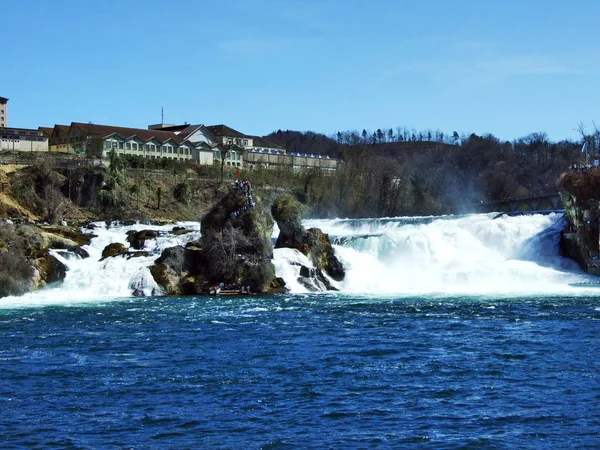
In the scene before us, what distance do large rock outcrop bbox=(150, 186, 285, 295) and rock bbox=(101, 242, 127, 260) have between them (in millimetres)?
4772

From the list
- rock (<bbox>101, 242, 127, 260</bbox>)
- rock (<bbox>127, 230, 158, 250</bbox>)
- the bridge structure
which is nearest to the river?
rock (<bbox>101, 242, 127, 260</bbox>)

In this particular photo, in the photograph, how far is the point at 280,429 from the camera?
2106 cm

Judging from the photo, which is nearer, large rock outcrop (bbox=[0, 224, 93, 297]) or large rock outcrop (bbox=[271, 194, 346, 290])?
large rock outcrop (bbox=[0, 224, 93, 297])

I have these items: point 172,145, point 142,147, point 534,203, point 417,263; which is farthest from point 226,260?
point 172,145

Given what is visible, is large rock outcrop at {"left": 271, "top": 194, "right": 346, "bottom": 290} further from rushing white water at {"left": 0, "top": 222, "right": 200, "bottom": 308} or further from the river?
rushing white water at {"left": 0, "top": 222, "right": 200, "bottom": 308}

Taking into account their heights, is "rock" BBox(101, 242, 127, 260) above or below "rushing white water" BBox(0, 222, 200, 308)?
above

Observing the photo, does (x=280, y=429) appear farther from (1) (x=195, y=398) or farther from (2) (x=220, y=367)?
(2) (x=220, y=367)

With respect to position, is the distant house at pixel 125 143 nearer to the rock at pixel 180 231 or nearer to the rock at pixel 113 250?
the rock at pixel 180 231

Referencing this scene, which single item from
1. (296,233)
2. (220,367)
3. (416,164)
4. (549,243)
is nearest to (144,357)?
(220,367)

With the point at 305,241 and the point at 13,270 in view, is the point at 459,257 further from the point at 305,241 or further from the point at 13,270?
the point at 13,270

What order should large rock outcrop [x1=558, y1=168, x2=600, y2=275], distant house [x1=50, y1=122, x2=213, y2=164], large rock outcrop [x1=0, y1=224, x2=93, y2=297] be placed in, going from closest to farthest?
large rock outcrop [x1=0, y1=224, x2=93, y2=297] → large rock outcrop [x1=558, y1=168, x2=600, y2=275] → distant house [x1=50, y1=122, x2=213, y2=164]

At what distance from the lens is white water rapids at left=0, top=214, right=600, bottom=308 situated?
49938 mm

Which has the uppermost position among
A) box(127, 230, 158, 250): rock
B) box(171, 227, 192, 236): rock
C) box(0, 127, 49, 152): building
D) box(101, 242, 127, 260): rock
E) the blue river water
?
box(0, 127, 49, 152): building

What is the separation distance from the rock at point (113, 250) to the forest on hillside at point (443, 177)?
48665mm
